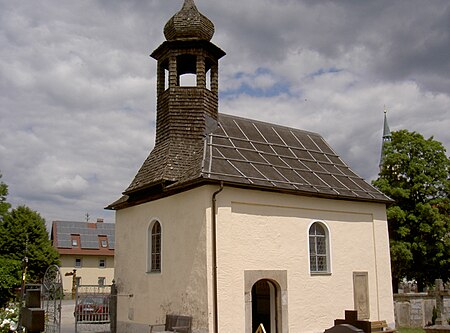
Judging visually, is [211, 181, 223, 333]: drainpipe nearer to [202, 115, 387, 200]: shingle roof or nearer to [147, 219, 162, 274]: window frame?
[202, 115, 387, 200]: shingle roof

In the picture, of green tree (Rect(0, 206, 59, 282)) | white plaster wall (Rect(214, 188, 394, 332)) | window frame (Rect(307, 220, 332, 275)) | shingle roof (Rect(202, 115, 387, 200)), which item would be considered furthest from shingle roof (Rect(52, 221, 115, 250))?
window frame (Rect(307, 220, 332, 275))

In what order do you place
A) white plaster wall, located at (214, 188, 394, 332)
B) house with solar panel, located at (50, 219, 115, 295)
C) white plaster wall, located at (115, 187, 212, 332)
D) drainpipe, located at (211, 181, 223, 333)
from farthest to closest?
house with solar panel, located at (50, 219, 115, 295), white plaster wall, located at (214, 188, 394, 332), white plaster wall, located at (115, 187, 212, 332), drainpipe, located at (211, 181, 223, 333)

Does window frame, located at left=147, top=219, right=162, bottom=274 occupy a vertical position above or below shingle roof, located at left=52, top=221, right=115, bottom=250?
below

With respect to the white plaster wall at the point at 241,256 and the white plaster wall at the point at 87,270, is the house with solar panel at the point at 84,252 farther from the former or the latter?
the white plaster wall at the point at 241,256

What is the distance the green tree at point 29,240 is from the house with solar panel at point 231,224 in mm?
22210

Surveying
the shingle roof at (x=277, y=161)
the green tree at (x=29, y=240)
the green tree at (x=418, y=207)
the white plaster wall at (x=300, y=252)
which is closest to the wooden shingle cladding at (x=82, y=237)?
the green tree at (x=29, y=240)

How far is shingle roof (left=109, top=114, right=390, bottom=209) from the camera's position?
14.9 metres

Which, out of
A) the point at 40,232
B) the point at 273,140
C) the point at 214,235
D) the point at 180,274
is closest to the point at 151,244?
the point at 180,274

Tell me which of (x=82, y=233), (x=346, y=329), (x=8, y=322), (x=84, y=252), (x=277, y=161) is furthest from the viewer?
(x=82, y=233)

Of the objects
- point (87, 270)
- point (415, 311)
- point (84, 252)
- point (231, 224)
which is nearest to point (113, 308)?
point (231, 224)

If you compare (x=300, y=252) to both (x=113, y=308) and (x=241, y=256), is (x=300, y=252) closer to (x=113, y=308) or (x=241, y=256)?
(x=241, y=256)

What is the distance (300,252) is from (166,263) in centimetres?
423

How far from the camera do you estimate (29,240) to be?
3731cm

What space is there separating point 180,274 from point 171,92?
6363 millimetres
